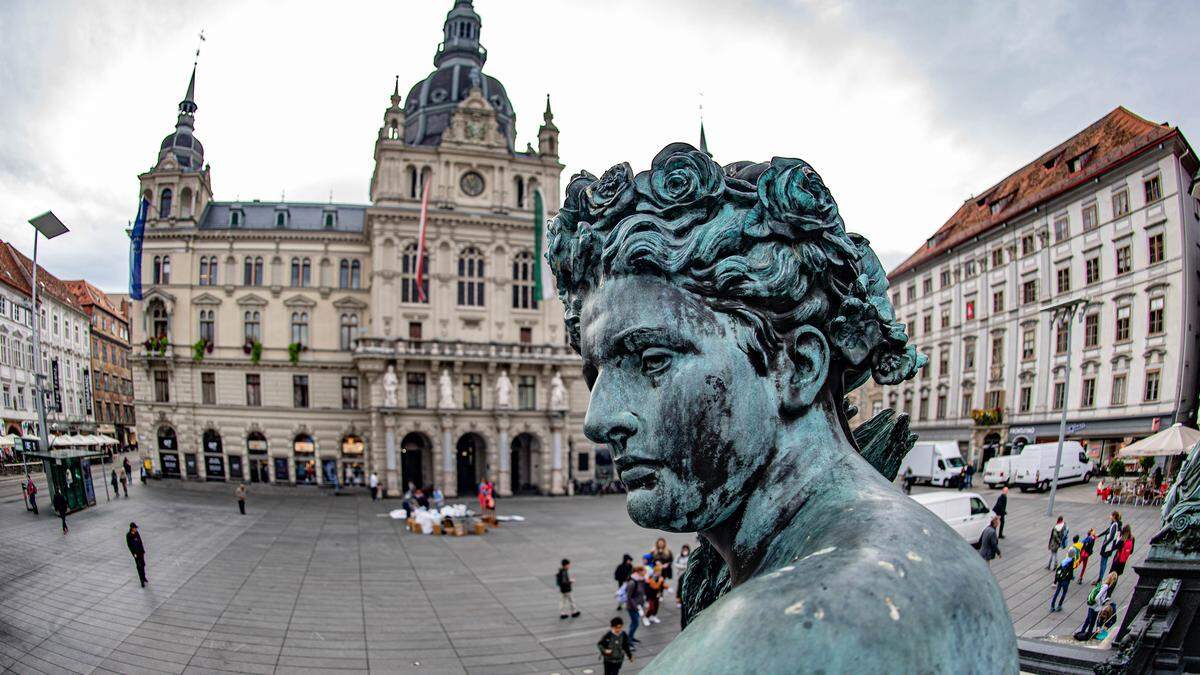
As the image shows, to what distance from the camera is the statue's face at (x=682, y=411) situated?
1.26 metres

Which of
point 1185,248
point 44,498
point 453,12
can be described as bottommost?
point 44,498

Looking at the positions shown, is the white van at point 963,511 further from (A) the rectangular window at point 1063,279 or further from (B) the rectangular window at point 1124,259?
(A) the rectangular window at point 1063,279

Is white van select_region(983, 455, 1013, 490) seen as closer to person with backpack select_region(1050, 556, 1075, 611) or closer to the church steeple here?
person with backpack select_region(1050, 556, 1075, 611)

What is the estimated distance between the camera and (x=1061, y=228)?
3594 centimetres

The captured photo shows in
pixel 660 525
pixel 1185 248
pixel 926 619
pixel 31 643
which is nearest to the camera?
pixel 926 619

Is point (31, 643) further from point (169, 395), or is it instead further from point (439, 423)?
point (169, 395)

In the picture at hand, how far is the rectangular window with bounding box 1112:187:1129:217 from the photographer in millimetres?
32219

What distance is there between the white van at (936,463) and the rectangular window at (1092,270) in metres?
11.1

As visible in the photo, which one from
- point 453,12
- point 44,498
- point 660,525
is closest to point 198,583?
point 44,498

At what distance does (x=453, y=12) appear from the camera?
2005 inches

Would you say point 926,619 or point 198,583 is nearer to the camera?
point 926,619

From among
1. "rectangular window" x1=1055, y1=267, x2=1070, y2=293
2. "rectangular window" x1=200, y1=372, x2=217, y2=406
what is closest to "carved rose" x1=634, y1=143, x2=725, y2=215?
"rectangular window" x1=1055, y1=267, x2=1070, y2=293

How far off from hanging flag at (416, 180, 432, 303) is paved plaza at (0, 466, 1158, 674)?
19.2 m

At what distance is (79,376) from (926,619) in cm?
1434
